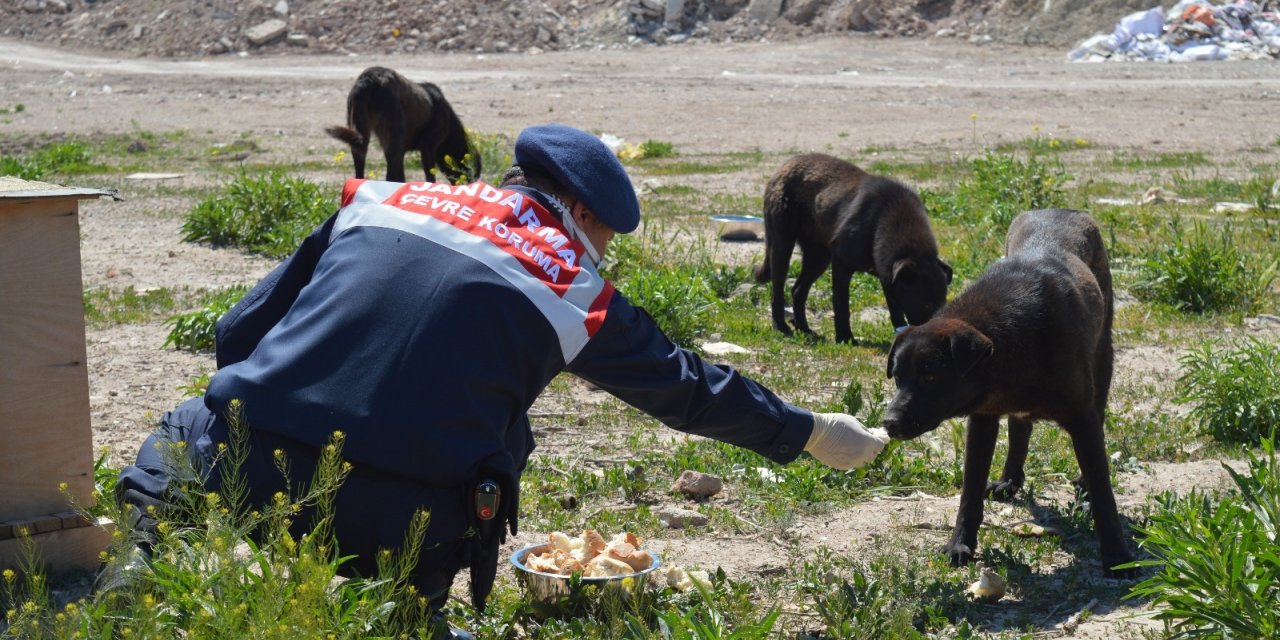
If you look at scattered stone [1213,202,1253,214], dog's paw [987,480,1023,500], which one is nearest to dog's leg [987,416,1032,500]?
dog's paw [987,480,1023,500]

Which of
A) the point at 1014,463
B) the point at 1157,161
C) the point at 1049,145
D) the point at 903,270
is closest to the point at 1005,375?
the point at 1014,463

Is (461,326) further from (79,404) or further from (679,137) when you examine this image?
(679,137)

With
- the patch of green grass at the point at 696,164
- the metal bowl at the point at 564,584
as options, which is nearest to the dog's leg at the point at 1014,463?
the metal bowl at the point at 564,584

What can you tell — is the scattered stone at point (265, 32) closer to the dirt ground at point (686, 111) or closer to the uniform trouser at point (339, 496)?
the dirt ground at point (686, 111)

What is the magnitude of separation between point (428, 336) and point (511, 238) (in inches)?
14.3

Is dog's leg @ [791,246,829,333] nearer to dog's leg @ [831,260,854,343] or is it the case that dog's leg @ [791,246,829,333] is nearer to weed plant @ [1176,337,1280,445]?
dog's leg @ [831,260,854,343]

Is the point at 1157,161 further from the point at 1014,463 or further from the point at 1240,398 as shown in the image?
the point at 1014,463

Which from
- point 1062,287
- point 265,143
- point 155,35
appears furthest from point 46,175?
point 155,35

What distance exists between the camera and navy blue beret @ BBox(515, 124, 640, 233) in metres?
3.88

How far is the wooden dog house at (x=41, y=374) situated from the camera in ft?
14.1

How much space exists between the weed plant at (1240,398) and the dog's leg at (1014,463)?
1.10 m

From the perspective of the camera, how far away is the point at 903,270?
349 inches

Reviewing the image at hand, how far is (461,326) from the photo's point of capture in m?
3.58

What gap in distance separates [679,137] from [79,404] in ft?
52.3
